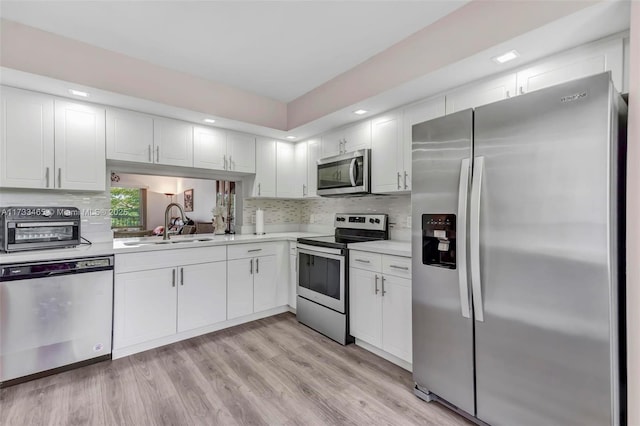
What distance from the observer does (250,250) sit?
3258mm

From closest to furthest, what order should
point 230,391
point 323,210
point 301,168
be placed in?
point 230,391 < point 301,168 < point 323,210

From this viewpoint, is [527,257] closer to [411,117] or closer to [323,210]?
[411,117]

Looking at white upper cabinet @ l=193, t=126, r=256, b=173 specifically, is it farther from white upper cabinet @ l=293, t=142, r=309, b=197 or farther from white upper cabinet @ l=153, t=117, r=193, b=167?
white upper cabinet @ l=293, t=142, r=309, b=197

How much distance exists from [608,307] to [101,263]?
3104 mm

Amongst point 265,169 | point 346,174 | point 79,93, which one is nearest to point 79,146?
point 79,93

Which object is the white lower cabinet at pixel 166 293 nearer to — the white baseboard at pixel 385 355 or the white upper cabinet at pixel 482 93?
the white baseboard at pixel 385 355

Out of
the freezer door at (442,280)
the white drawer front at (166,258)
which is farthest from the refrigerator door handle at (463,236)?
the white drawer front at (166,258)

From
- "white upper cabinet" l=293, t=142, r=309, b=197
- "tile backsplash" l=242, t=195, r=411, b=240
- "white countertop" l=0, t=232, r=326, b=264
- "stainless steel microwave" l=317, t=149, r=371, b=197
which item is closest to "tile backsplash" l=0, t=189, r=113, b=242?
"white countertop" l=0, t=232, r=326, b=264

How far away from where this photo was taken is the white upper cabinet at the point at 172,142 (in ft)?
9.63

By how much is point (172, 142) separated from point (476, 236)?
2843 mm

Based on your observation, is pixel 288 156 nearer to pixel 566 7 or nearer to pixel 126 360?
pixel 126 360

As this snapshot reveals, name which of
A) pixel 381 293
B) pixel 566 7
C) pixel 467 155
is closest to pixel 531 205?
pixel 467 155

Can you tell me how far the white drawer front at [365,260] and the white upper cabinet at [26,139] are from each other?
255cm

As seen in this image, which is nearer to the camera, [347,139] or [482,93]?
[482,93]
